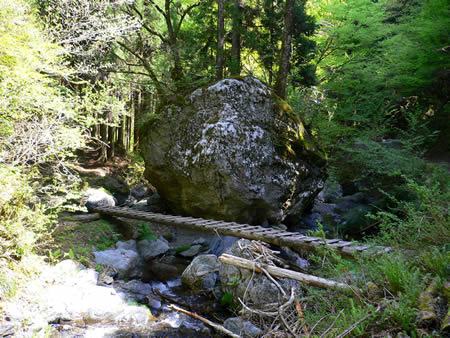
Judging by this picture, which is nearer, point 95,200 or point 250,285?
point 250,285

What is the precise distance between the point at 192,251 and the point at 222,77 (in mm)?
5401

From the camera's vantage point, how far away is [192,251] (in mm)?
6336

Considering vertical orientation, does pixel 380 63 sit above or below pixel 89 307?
above

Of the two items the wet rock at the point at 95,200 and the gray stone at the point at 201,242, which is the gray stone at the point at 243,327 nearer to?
the gray stone at the point at 201,242

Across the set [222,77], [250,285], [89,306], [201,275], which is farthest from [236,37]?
[89,306]

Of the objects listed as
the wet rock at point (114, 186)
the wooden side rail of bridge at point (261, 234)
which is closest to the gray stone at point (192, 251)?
the wooden side rail of bridge at point (261, 234)

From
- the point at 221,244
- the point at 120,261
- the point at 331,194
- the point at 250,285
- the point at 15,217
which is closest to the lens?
the point at 15,217

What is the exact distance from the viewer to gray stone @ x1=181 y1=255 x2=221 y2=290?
15.6 feet

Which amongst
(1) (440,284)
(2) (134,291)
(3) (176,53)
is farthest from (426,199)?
(3) (176,53)

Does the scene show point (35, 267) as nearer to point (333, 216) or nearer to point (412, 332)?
point (412, 332)

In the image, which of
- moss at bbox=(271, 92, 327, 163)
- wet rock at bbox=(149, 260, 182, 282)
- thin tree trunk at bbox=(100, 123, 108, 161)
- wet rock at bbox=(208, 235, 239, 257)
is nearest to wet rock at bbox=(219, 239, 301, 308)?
wet rock at bbox=(149, 260, 182, 282)

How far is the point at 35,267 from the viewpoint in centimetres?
371

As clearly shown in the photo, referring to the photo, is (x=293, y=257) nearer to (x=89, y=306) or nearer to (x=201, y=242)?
(x=201, y=242)

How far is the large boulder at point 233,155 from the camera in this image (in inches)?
257
